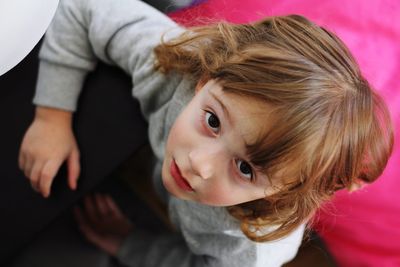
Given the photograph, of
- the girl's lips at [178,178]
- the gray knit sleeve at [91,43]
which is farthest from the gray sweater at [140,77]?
the girl's lips at [178,178]

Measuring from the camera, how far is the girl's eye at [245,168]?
43 cm

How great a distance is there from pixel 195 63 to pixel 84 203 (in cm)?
51

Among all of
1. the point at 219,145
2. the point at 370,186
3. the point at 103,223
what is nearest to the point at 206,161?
the point at 219,145

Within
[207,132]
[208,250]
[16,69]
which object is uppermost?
[207,132]

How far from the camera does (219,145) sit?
0.43 m

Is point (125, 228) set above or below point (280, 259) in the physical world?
below

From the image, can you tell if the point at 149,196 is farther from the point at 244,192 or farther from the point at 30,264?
the point at 244,192

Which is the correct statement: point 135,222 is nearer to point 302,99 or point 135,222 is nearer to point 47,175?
point 47,175

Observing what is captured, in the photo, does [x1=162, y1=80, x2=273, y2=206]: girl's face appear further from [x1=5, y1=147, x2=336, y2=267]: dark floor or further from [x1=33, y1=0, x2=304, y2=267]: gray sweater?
[x1=5, y1=147, x2=336, y2=267]: dark floor

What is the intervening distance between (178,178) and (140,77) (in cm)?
17

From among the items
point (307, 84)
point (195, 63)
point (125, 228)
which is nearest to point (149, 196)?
point (125, 228)

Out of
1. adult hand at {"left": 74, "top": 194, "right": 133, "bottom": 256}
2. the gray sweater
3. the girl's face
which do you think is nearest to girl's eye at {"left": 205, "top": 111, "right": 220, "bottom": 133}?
the girl's face

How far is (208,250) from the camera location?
60 centimetres

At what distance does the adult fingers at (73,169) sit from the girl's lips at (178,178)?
0.55ft
